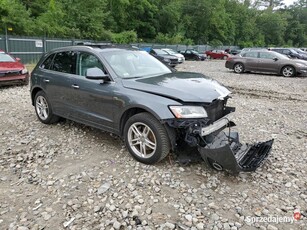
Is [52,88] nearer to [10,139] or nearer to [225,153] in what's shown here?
[10,139]

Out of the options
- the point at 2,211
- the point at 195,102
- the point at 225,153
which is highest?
the point at 195,102

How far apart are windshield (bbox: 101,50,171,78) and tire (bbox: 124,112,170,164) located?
0.83 meters

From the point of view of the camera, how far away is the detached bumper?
3.23m

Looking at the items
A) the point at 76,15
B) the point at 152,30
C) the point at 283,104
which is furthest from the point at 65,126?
the point at 152,30

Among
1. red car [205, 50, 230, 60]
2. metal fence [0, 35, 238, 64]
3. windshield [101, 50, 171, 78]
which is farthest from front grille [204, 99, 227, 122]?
red car [205, 50, 230, 60]

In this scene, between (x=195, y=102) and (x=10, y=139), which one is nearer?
(x=195, y=102)

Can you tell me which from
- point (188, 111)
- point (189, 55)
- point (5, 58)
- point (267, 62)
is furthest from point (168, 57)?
point (188, 111)

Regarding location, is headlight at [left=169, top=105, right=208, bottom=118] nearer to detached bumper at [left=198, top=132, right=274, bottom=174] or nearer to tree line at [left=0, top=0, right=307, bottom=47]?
detached bumper at [left=198, top=132, right=274, bottom=174]

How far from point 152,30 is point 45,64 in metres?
42.2

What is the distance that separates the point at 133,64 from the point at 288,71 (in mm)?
12640

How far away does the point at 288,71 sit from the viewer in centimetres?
1459

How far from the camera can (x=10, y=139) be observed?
16.1 feet

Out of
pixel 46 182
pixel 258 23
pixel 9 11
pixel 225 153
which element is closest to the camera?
pixel 225 153

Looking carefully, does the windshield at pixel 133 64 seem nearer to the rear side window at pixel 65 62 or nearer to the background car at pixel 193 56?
the rear side window at pixel 65 62
